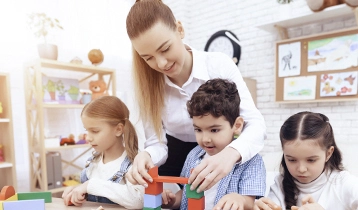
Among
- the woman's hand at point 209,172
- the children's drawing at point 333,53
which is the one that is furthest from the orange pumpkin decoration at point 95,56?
the woman's hand at point 209,172

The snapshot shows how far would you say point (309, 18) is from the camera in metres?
2.43

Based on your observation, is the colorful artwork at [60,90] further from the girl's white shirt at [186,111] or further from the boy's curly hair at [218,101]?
the boy's curly hair at [218,101]

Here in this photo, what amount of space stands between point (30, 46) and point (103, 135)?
1971 millimetres

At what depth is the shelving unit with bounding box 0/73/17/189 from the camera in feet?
7.21

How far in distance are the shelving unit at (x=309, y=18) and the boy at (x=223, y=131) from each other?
5.89 ft

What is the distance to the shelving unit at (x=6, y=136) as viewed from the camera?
7.21ft

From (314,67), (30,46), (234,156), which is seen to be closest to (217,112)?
(234,156)

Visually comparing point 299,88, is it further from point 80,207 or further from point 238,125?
point 80,207

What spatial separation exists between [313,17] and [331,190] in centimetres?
185

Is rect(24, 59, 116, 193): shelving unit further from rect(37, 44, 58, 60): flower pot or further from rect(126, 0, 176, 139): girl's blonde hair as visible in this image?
rect(126, 0, 176, 139): girl's blonde hair

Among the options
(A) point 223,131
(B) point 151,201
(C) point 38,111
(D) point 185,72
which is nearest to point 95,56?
(C) point 38,111

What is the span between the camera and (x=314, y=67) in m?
2.51

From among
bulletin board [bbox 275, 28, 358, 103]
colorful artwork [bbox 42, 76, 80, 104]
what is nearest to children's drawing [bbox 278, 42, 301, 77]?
bulletin board [bbox 275, 28, 358, 103]

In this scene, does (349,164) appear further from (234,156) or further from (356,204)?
(234,156)
